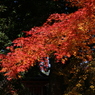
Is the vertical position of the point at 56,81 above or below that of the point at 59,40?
below

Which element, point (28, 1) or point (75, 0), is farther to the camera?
point (28, 1)

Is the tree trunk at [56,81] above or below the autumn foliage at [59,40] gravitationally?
below

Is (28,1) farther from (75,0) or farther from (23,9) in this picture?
(75,0)

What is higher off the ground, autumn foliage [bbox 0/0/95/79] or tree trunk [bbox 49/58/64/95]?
autumn foliage [bbox 0/0/95/79]

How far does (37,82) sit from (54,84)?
13.4 ft

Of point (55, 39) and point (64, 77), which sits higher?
point (55, 39)

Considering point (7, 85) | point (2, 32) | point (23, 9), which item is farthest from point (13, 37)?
point (7, 85)

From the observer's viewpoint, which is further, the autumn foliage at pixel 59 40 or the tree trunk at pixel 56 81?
the tree trunk at pixel 56 81

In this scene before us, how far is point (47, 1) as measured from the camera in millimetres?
8555

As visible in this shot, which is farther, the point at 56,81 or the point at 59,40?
the point at 56,81

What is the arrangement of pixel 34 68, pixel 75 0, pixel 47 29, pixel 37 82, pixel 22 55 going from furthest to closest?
pixel 37 82 → pixel 34 68 → pixel 75 0 → pixel 47 29 → pixel 22 55

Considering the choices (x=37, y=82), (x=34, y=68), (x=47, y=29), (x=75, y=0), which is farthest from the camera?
(x=37, y=82)

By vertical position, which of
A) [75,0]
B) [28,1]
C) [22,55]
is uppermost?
[28,1]

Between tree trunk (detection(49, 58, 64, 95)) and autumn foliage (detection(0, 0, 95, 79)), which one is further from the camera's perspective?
tree trunk (detection(49, 58, 64, 95))
